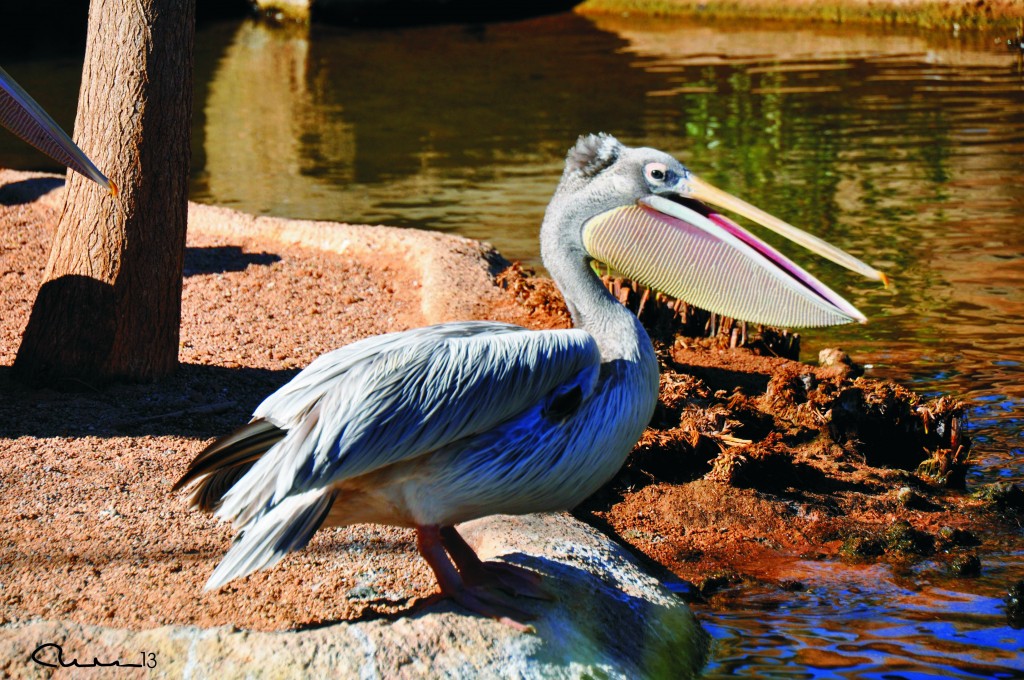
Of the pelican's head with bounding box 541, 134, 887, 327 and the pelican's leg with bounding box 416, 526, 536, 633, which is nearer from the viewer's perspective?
the pelican's leg with bounding box 416, 526, 536, 633

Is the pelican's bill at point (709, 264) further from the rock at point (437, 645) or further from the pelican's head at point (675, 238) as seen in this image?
the rock at point (437, 645)

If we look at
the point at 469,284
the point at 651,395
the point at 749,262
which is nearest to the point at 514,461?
the point at 651,395

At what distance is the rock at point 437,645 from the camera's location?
9.80 ft

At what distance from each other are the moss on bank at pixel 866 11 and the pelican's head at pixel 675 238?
1766 cm

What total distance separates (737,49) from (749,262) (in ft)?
52.4

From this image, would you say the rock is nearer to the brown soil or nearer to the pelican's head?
the brown soil

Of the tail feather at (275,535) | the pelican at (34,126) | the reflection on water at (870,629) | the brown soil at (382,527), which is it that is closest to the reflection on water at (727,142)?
the brown soil at (382,527)

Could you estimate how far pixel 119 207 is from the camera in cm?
522

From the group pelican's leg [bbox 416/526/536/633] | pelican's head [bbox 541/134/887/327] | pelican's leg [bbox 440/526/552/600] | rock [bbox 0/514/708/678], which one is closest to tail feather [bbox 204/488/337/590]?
rock [bbox 0/514/708/678]

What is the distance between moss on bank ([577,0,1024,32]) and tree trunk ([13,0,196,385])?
17072 mm

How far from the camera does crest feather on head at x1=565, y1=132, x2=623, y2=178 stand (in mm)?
3631

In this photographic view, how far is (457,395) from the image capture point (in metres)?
3.17

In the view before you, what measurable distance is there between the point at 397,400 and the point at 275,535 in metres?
0.46

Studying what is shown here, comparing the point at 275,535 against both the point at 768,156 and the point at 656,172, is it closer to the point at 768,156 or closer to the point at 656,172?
the point at 656,172
